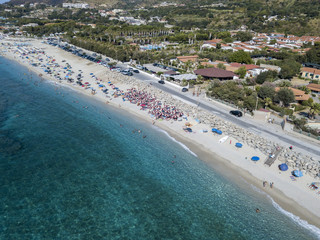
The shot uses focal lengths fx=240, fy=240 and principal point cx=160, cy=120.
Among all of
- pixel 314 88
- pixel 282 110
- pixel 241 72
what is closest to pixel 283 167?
pixel 282 110

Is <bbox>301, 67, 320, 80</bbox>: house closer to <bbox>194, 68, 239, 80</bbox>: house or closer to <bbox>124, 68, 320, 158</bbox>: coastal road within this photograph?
<bbox>194, 68, 239, 80</bbox>: house

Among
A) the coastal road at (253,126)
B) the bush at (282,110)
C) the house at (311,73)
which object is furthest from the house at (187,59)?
the bush at (282,110)

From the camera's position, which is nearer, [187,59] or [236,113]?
[236,113]

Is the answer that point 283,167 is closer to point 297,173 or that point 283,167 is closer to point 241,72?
point 297,173

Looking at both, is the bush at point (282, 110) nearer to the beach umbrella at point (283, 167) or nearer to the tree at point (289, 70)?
the beach umbrella at point (283, 167)

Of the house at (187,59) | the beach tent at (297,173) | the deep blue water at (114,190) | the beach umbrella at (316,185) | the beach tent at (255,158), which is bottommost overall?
the house at (187,59)
